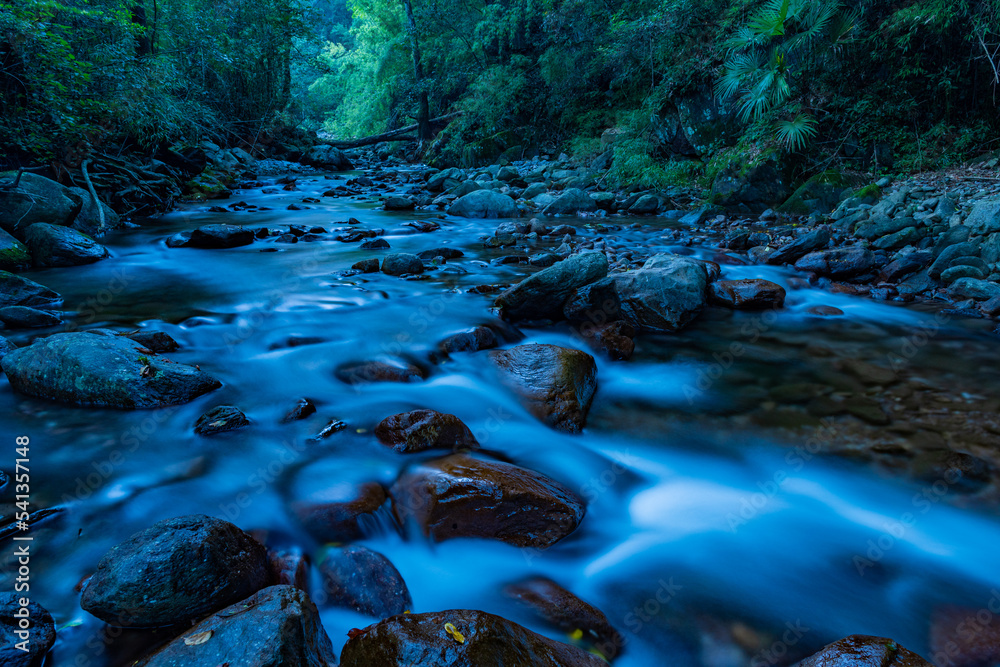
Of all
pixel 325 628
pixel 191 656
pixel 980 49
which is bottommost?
pixel 325 628

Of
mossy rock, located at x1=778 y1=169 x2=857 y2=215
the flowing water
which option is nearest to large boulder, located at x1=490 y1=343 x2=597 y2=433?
the flowing water

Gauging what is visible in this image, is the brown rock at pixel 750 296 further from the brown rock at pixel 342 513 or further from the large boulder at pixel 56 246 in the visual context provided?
the large boulder at pixel 56 246

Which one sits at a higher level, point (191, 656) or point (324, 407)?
point (191, 656)

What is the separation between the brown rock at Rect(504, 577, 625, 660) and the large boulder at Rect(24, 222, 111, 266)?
720 centimetres

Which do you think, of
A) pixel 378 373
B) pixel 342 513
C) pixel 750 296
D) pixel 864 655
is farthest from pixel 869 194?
pixel 342 513

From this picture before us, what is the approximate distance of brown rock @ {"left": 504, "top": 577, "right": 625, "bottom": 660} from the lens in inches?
75.8

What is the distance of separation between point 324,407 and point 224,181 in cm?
1365

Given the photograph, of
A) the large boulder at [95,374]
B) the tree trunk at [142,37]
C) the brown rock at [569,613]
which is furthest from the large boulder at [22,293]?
the tree trunk at [142,37]

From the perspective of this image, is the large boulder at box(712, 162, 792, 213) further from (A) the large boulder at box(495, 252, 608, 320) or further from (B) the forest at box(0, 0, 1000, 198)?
(A) the large boulder at box(495, 252, 608, 320)

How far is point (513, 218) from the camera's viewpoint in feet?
36.4

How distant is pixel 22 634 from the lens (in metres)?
1.60

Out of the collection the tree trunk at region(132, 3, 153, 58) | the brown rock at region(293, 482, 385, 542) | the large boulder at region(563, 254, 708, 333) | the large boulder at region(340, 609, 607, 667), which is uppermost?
the tree trunk at region(132, 3, 153, 58)

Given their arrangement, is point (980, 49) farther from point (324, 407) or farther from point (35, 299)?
point (35, 299)

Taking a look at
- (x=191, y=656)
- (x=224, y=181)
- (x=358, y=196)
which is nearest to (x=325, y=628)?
(x=191, y=656)
